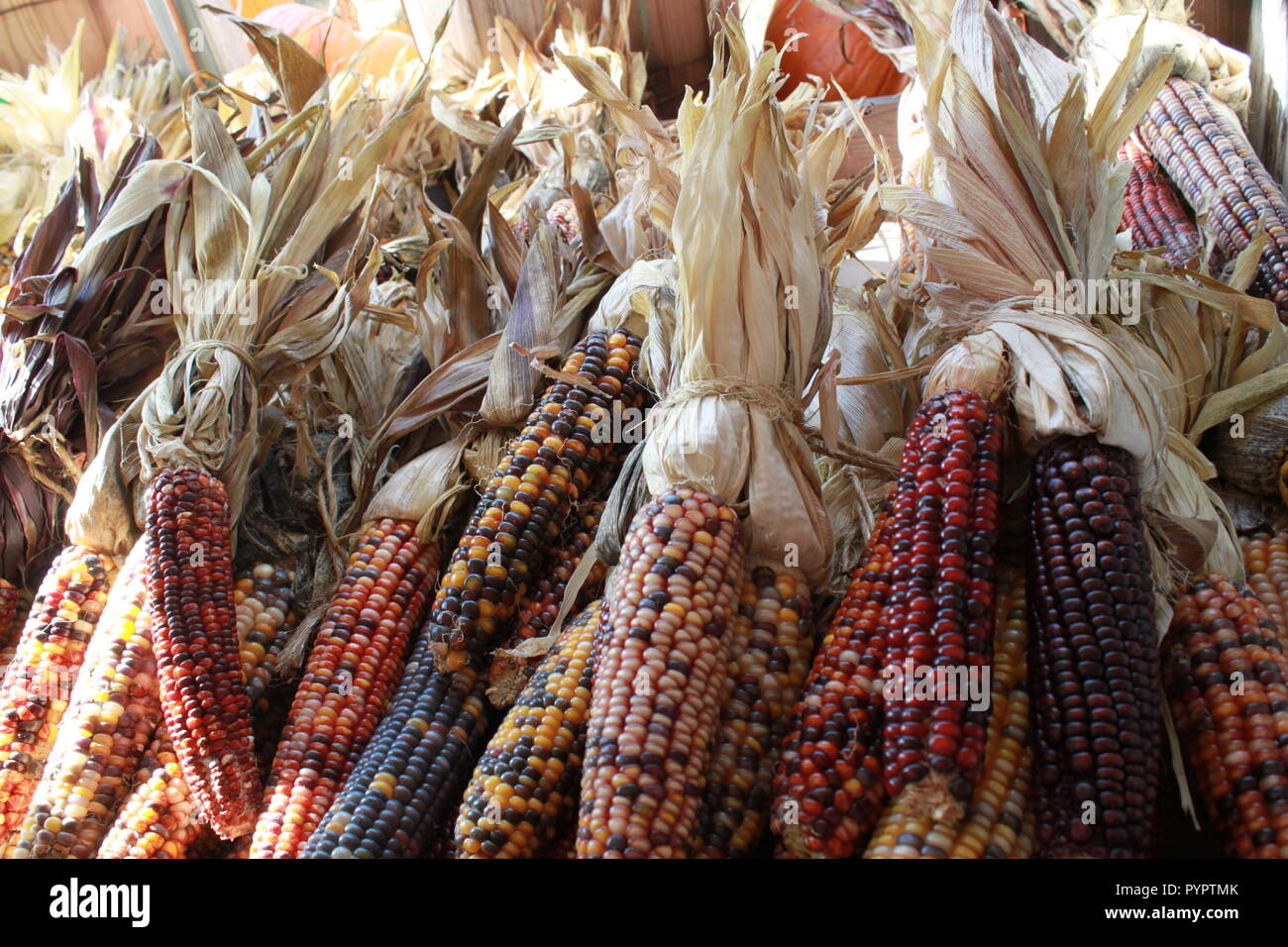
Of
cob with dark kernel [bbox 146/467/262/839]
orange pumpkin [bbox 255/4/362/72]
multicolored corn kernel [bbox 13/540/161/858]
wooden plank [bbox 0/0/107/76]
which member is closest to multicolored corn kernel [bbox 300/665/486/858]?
cob with dark kernel [bbox 146/467/262/839]

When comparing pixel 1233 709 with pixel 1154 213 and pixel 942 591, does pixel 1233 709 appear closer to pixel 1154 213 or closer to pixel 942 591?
pixel 942 591

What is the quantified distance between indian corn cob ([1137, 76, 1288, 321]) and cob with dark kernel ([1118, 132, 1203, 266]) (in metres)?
0.05

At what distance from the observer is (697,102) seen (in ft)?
7.63

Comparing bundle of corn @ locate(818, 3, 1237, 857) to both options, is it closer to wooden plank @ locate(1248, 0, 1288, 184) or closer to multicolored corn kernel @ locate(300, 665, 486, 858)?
multicolored corn kernel @ locate(300, 665, 486, 858)

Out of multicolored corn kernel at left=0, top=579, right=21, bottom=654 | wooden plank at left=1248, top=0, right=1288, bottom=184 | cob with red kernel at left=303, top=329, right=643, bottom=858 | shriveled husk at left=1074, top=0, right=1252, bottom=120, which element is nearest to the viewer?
cob with red kernel at left=303, top=329, right=643, bottom=858

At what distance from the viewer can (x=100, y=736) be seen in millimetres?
2186

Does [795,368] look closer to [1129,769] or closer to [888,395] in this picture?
[888,395]

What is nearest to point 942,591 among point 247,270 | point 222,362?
point 222,362

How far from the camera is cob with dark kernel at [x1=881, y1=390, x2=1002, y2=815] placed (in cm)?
166

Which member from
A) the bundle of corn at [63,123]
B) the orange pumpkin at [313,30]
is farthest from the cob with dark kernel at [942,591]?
the orange pumpkin at [313,30]

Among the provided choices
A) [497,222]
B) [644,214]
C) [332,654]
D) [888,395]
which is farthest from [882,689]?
[497,222]
